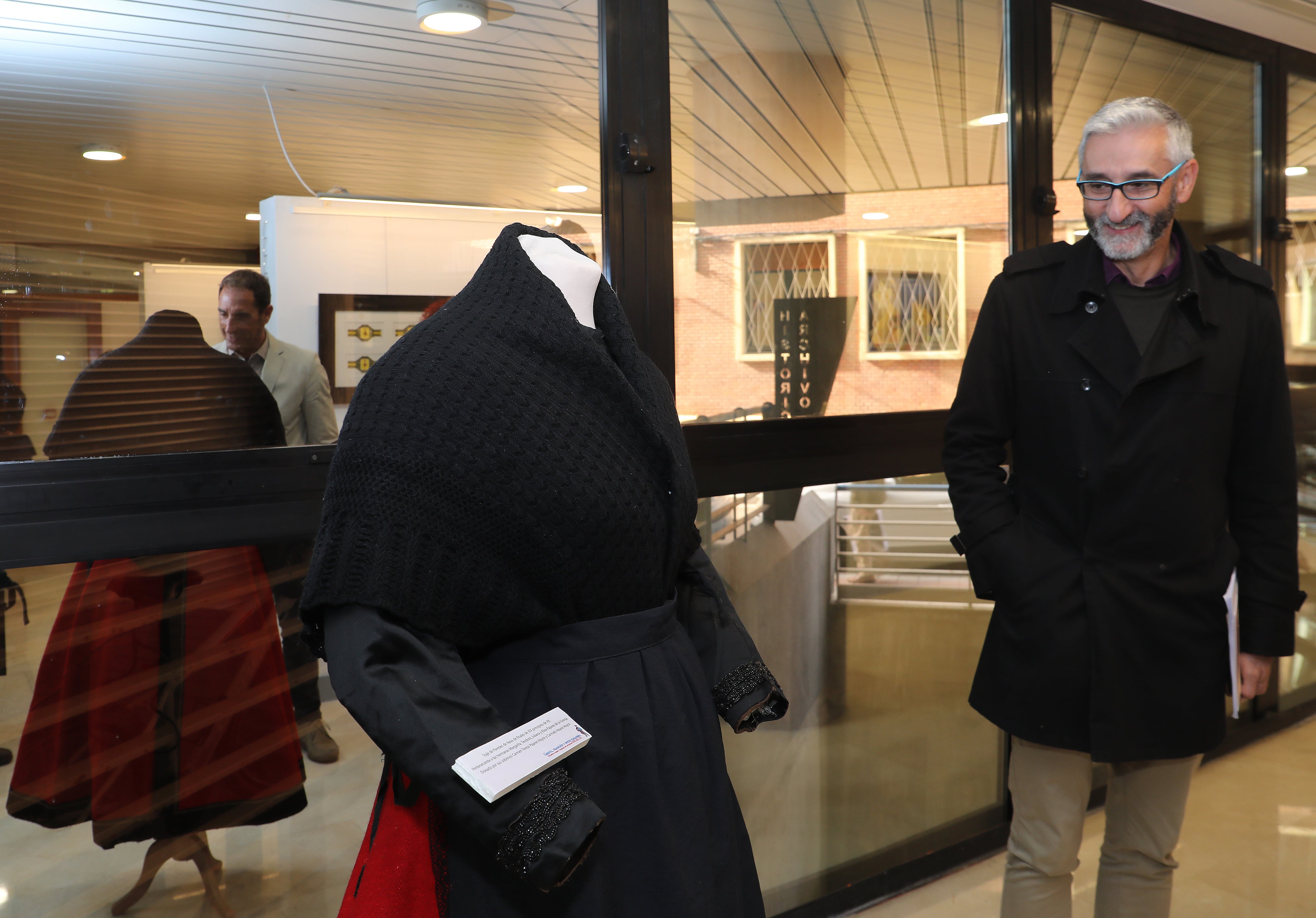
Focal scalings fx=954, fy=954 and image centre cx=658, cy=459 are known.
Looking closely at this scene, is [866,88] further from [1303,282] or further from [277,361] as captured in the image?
[1303,282]

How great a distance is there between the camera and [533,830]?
941 millimetres

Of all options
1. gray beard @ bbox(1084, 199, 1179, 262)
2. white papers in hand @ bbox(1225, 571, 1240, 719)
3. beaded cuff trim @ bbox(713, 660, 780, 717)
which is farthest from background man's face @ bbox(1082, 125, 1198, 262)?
beaded cuff trim @ bbox(713, 660, 780, 717)

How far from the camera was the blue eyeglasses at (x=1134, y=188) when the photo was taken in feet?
5.46

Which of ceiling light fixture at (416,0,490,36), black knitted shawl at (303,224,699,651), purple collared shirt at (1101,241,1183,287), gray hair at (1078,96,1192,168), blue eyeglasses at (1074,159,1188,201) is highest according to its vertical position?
ceiling light fixture at (416,0,490,36)

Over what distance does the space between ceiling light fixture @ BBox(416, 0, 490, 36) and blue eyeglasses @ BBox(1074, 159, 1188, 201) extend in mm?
1132

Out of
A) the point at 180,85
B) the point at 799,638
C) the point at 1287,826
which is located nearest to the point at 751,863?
the point at 799,638

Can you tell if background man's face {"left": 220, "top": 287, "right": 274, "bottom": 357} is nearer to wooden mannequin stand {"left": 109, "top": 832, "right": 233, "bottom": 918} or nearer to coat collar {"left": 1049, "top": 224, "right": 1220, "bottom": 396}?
wooden mannequin stand {"left": 109, "top": 832, "right": 233, "bottom": 918}

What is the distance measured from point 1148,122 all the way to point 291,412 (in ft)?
5.12

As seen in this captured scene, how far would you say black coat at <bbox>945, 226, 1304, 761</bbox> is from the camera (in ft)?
5.53

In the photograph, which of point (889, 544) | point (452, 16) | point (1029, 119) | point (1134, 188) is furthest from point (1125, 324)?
point (452, 16)

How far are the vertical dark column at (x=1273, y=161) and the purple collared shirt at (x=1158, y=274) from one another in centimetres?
201

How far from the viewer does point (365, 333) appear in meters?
1.62

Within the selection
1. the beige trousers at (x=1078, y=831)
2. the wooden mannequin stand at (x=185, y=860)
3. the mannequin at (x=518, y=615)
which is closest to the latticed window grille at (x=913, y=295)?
the beige trousers at (x=1078, y=831)

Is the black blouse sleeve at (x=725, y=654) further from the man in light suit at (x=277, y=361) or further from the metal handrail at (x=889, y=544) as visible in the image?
the metal handrail at (x=889, y=544)
